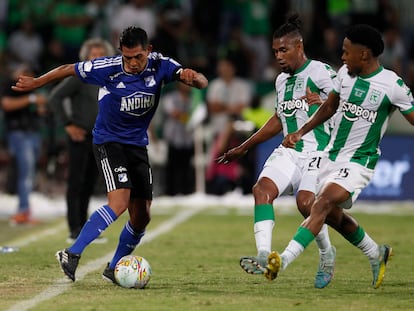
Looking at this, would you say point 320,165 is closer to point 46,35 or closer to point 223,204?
point 223,204

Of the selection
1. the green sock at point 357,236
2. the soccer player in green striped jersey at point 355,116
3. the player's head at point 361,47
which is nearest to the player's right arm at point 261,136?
the soccer player in green striped jersey at point 355,116

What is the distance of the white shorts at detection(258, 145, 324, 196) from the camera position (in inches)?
390

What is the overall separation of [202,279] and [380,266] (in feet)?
5.21

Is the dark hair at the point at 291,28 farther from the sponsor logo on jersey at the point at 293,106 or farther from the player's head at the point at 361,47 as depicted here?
the player's head at the point at 361,47

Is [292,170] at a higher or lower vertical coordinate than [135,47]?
lower

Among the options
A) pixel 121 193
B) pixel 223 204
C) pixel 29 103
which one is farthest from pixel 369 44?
pixel 223 204

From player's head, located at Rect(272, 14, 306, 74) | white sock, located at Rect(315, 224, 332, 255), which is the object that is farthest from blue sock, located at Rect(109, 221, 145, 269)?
player's head, located at Rect(272, 14, 306, 74)

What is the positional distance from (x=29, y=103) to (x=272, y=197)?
7978mm

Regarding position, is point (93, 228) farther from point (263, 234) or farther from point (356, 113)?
point (356, 113)

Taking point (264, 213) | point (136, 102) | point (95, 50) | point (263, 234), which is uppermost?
point (95, 50)

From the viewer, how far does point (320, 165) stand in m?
9.94

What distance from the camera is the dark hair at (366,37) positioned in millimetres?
9406

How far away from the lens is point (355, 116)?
9609 mm

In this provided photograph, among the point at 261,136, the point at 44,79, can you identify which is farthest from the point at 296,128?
the point at 44,79
